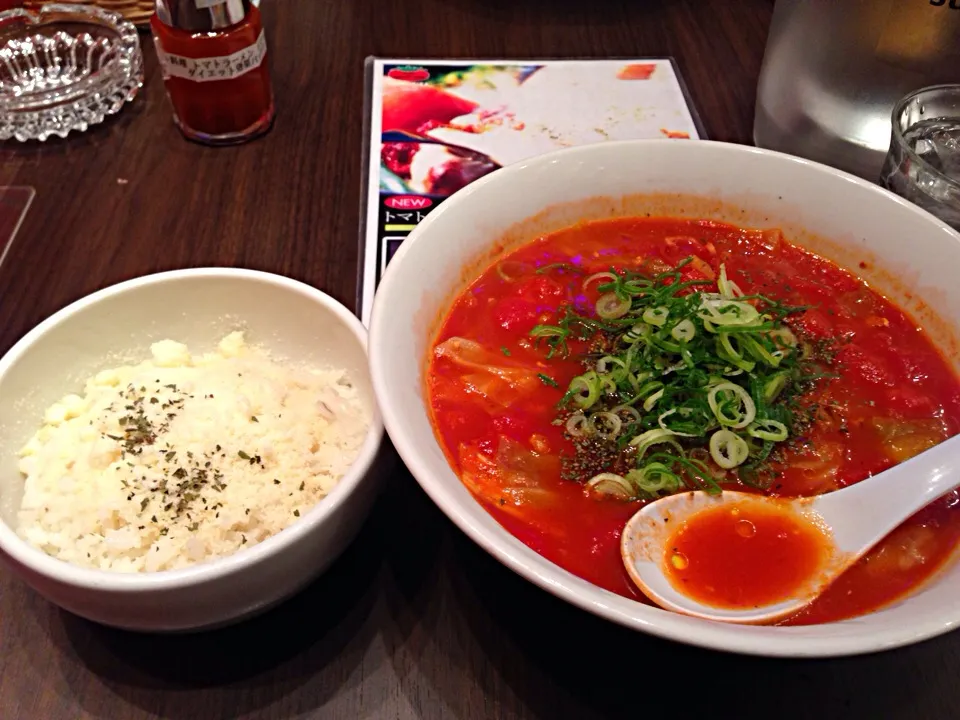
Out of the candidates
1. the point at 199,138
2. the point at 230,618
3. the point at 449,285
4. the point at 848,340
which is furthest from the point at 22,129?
the point at 848,340

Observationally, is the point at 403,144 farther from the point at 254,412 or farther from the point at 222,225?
the point at 254,412

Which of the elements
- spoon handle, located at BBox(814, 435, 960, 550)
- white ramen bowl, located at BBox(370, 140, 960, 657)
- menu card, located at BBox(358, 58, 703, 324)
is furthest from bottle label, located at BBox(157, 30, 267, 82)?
spoon handle, located at BBox(814, 435, 960, 550)

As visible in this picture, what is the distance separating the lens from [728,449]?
4.43 feet

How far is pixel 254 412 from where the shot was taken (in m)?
1.46

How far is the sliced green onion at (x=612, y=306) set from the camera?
1.60 metres

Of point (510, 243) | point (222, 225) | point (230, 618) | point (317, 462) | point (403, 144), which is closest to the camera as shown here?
point (230, 618)

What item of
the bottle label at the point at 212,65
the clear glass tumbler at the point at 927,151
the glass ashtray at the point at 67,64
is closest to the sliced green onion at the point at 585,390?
the clear glass tumbler at the point at 927,151

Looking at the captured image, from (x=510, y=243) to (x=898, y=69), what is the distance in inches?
43.7

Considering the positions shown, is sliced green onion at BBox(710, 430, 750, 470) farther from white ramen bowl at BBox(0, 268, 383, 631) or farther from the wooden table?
white ramen bowl at BBox(0, 268, 383, 631)

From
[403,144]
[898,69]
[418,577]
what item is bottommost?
[418,577]

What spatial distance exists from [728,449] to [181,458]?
97 cm

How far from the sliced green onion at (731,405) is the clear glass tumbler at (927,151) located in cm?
84

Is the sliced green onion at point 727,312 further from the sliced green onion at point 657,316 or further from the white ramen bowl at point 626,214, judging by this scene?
the white ramen bowl at point 626,214

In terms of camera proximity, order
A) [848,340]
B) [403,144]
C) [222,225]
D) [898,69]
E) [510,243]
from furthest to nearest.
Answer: [403,144] < [222,225] < [898,69] < [510,243] < [848,340]
